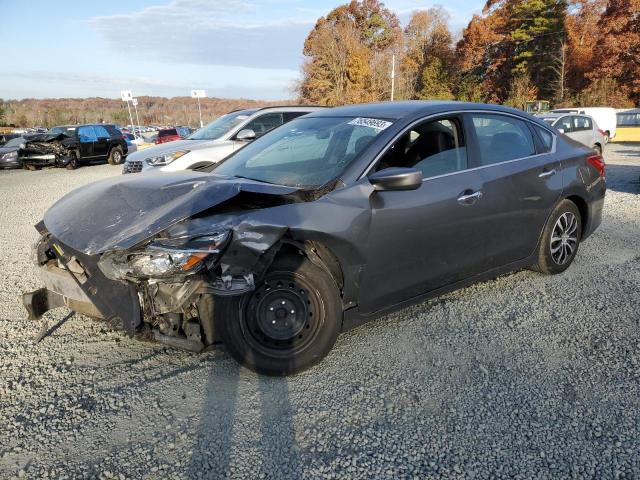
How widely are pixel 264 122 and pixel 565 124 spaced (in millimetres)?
9739

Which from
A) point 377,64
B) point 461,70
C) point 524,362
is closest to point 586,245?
point 524,362

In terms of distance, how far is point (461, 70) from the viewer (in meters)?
53.8

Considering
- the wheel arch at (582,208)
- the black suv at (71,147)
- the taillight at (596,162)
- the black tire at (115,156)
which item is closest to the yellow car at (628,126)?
the taillight at (596,162)

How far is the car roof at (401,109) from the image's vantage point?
11.5 ft

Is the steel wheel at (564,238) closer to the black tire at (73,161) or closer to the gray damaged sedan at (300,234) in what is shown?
the gray damaged sedan at (300,234)

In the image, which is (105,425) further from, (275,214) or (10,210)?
(10,210)

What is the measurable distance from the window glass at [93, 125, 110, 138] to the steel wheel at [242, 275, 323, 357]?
19.3 m

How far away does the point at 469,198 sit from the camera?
343 centimetres

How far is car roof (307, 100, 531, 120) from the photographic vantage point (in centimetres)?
350

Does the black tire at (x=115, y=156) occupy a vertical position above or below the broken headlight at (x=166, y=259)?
below

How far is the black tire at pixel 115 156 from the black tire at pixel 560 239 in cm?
1927

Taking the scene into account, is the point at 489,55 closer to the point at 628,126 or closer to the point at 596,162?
the point at 628,126

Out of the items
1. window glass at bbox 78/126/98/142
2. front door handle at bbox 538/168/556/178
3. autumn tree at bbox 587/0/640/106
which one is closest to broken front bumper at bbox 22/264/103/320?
front door handle at bbox 538/168/556/178

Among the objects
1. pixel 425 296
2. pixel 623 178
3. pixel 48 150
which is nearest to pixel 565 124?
pixel 623 178
